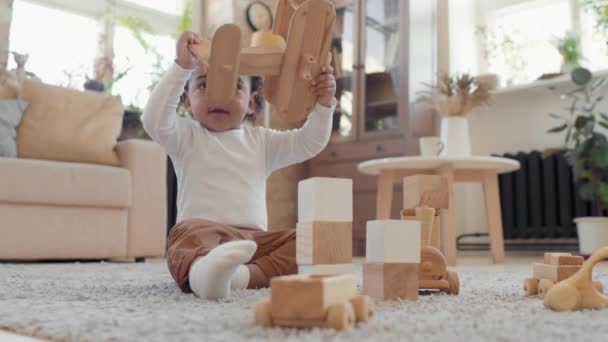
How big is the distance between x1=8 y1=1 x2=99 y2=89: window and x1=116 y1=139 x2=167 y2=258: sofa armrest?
1.34 meters

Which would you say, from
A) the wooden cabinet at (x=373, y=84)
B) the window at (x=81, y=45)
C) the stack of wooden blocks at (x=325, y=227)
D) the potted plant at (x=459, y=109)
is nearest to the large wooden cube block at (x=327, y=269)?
the stack of wooden blocks at (x=325, y=227)

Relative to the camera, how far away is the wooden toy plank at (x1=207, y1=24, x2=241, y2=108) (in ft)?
2.94

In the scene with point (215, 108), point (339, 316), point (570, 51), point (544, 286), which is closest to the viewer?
point (339, 316)

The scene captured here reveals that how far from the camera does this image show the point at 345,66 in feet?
12.3

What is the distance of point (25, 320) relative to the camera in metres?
0.68

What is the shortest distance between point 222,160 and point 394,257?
0.51 metres

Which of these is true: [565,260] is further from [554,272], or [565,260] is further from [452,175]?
[452,175]

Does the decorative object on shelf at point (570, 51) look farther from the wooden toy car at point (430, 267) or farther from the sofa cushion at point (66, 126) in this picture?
the wooden toy car at point (430, 267)

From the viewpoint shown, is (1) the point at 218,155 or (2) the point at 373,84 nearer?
(1) the point at 218,155

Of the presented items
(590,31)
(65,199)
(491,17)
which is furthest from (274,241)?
(491,17)

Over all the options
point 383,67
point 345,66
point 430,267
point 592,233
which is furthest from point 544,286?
point 345,66

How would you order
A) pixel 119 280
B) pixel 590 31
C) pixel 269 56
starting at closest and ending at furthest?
pixel 269 56 → pixel 119 280 → pixel 590 31

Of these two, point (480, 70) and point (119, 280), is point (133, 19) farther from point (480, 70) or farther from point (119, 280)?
point (119, 280)

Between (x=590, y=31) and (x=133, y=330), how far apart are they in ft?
10.5
